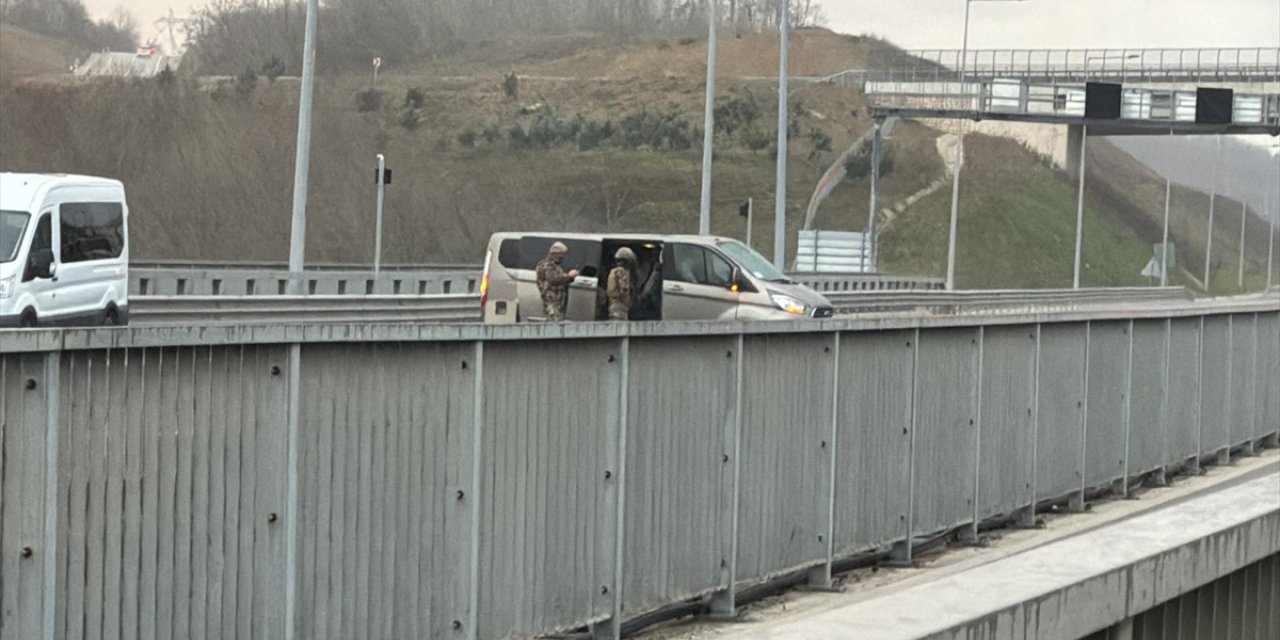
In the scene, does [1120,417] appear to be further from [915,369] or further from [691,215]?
[691,215]

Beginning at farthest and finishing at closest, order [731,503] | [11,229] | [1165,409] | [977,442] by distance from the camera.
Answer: [11,229]
[1165,409]
[977,442]
[731,503]

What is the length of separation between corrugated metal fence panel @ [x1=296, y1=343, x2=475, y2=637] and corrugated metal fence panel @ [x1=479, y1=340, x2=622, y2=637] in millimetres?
254

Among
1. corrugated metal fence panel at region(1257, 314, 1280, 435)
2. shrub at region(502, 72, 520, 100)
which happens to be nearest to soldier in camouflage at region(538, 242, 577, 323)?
corrugated metal fence panel at region(1257, 314, 1280, 435)

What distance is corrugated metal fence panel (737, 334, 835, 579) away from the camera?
12203mm

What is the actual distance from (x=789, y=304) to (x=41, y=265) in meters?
10.4

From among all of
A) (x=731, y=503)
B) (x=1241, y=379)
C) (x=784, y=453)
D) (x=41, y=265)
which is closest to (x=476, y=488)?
(x=731, y=503)

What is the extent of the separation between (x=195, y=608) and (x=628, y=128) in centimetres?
12346

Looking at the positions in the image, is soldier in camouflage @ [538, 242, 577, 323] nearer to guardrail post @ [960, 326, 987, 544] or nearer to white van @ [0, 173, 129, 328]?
white van @ [0, 173, 129, 328]

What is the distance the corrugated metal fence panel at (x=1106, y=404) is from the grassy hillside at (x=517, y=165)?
7959 cm

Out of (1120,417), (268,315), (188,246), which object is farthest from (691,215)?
(1120,417)

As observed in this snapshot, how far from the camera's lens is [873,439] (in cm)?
1384

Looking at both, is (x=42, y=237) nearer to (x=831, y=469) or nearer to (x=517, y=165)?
(x=831, y=469)

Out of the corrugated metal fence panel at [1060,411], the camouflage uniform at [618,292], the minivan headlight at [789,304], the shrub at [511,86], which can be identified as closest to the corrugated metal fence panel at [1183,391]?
the corrugated metal fence panel at [1060,411]

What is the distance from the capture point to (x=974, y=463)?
15.5m
